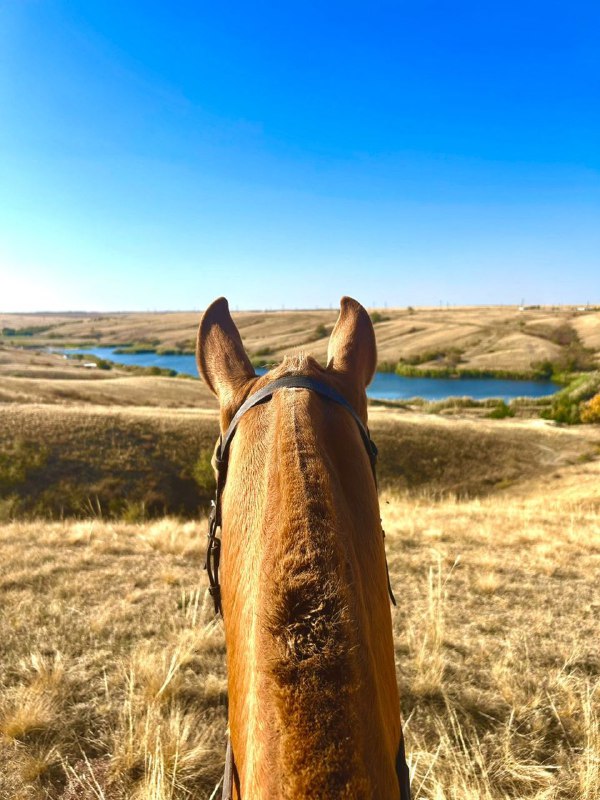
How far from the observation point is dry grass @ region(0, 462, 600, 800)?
3.03 meters

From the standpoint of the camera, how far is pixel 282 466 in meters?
1.17

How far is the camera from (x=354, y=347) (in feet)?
6.58

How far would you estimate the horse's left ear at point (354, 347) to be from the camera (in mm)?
1883

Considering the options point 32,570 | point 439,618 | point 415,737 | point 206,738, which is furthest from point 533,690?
point 32,570

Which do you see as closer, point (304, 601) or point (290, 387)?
point (304, 601)

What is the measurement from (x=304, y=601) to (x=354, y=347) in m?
1.26

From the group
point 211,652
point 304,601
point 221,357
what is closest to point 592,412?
point 211,652

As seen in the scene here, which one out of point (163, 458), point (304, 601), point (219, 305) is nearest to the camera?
point (304, 601)

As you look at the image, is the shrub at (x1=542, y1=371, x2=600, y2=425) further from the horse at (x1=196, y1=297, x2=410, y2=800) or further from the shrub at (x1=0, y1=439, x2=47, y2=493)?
the horse at (x1=196, y1=297, x2=410, y2=800)

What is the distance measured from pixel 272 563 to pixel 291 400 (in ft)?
1.68

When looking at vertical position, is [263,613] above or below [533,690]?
above

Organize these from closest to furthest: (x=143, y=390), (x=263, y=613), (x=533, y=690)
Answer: (x=263, y=613), (x=533, y=690), (x=143, y=390)

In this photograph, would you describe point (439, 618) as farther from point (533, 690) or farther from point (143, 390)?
point (143, 390)

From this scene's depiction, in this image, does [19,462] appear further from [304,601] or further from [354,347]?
[304,601]
